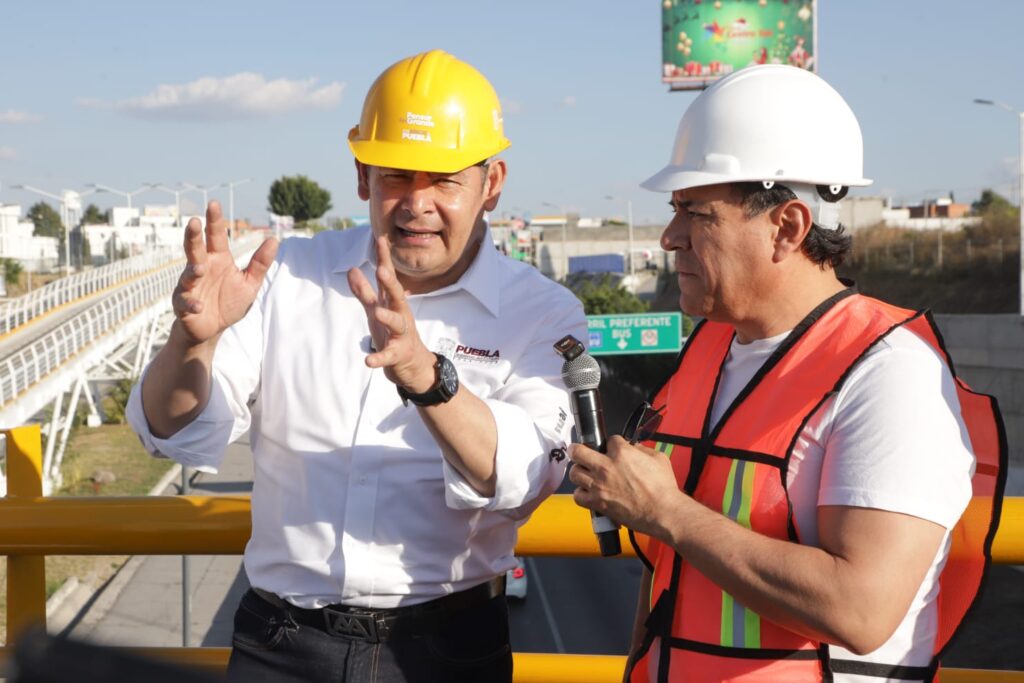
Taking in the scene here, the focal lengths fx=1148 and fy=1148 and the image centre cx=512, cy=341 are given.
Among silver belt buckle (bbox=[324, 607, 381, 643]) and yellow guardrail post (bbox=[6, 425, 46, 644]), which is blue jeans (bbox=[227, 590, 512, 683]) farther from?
yellow guardrail post (bbox=[6, 425, 46, 644])

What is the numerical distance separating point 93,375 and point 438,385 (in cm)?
3932

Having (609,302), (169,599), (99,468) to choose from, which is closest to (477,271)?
(169,599)

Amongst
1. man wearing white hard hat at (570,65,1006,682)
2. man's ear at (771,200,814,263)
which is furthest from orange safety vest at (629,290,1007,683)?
man's ear at (771,200,814,263)

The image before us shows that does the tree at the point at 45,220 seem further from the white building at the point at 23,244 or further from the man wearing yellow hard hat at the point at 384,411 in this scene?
the man wearing yellow hard hat at the point at 384,411

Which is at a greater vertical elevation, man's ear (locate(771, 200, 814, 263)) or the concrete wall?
man's ear (locate(771, 200, 814, 263))

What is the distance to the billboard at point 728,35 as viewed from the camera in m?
44.3

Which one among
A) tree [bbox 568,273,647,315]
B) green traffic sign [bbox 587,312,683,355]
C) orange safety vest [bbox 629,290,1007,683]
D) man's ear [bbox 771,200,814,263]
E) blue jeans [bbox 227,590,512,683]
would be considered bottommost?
tree [bbox 568,273,647,315]

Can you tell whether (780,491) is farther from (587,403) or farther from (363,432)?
(363,432)

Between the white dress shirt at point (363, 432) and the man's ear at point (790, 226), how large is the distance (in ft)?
1.90

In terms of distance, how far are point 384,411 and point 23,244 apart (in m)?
87.7

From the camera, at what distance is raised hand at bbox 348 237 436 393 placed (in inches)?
87.6

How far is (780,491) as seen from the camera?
7.00 feet

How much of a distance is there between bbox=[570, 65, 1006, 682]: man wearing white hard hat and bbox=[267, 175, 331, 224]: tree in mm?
126478

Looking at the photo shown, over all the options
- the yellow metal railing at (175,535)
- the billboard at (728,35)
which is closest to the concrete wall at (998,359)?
the yellow metal railing at (175,535)
